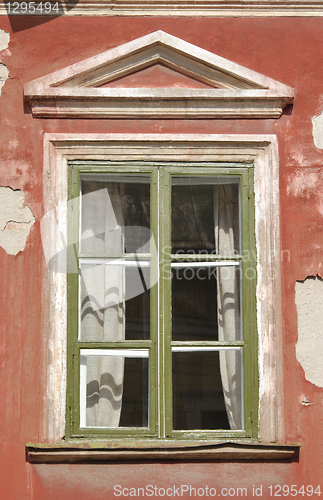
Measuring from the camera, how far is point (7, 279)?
147 inches

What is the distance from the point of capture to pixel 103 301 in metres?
3.82

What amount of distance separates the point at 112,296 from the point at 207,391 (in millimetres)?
3132

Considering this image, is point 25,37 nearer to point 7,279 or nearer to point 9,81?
point 9,81

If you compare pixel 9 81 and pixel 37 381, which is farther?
pixel 9 81

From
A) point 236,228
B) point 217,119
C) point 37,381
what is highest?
point 217,119

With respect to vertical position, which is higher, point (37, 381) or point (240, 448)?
point (37, 381)

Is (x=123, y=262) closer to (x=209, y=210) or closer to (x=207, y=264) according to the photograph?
(x=207, y=264)

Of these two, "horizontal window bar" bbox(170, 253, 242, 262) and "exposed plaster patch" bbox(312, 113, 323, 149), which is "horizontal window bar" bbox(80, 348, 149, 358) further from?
"exposed plaster patch" bbox(312, 113, 323, 149)

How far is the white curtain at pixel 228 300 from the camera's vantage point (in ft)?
12.2

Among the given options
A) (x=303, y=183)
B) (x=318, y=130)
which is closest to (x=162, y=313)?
(x=303, y=183)

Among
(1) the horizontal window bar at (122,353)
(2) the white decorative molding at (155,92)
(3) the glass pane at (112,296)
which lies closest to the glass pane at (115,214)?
(3) the glass pane at (112,296)

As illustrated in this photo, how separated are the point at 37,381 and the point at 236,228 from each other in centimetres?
158

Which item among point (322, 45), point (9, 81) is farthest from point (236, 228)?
point (9, 81)

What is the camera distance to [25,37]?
401 cm
